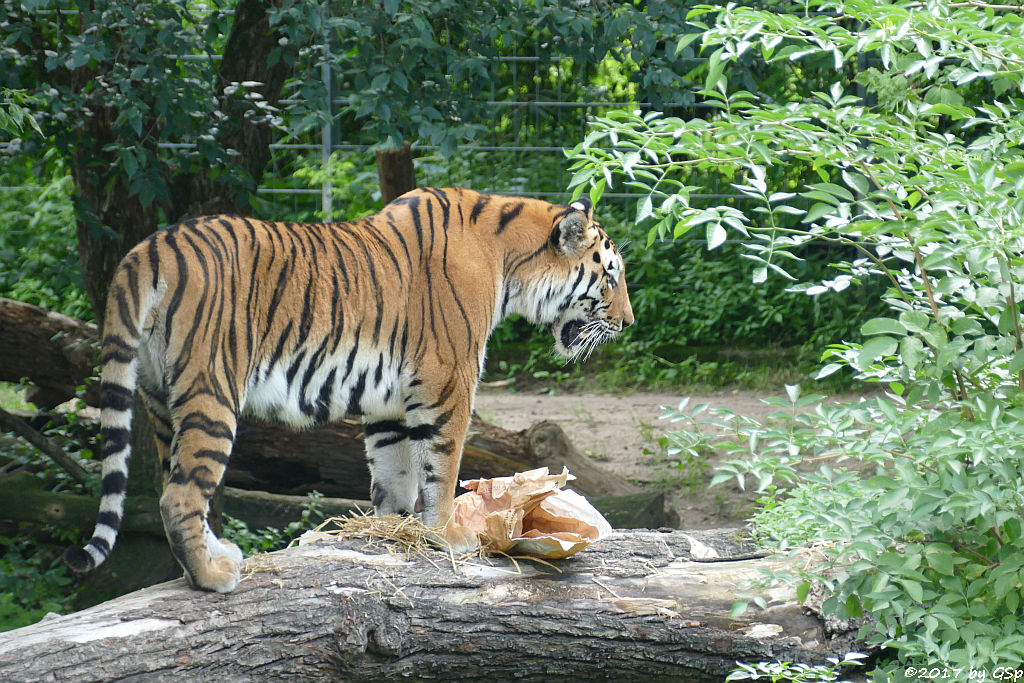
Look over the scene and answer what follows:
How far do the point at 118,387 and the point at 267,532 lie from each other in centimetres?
229

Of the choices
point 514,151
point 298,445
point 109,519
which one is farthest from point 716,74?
point 514,151

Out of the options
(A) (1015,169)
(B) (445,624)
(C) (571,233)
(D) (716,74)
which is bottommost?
(B) (445,624)

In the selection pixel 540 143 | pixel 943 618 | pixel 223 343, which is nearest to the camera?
pixel 943 618

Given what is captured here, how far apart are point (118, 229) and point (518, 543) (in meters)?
2.94

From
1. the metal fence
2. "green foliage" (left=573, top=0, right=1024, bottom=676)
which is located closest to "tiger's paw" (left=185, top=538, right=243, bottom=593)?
"green foliage" (left=573, top=0, right=1024, bottom=676)

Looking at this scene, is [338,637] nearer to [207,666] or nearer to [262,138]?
[207,666]

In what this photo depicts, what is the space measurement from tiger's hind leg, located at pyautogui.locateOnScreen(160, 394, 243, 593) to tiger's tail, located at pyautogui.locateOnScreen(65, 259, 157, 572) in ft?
0.50

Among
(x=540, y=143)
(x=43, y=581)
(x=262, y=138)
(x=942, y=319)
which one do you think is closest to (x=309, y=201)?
(x=540, y=143)

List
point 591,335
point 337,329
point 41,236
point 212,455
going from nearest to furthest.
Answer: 1. point 212,455
2. point 337,329
3. point 591,335
4. point 41,236

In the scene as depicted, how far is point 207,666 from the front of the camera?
321 centimetres

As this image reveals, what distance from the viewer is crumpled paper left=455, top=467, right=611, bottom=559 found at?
3785 mm

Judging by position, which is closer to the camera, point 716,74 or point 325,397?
point 716,74

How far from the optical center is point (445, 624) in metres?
3.53

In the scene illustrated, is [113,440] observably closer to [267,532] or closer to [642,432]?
[267,532]
